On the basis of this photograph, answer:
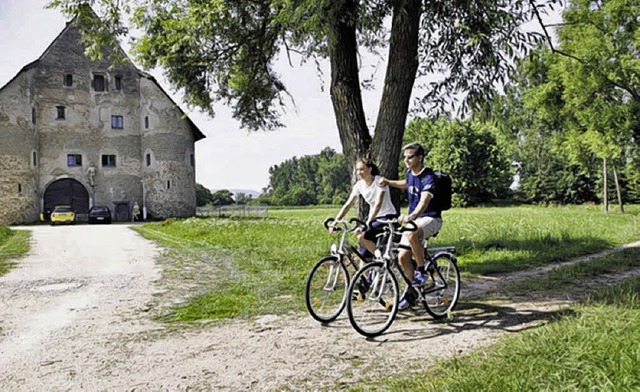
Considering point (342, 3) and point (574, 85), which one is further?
→ point (574, 85)

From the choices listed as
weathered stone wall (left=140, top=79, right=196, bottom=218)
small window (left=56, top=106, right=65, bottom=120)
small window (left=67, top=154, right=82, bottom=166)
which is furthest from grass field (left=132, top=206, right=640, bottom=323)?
small window (left=56, top=106, right=65, bottom=120)

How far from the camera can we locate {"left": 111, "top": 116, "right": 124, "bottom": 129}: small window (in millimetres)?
38031

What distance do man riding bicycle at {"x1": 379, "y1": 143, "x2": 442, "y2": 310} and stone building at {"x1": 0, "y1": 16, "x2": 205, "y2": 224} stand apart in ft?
111

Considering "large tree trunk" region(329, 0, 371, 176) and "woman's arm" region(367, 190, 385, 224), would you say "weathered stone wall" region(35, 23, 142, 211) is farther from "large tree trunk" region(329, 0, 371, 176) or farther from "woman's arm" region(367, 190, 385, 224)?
"woman's arm" region(367, 190, 385, 224)

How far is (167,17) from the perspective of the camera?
11.8m

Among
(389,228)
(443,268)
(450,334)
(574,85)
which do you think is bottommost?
(450,334)

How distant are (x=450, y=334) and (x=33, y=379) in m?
3.98

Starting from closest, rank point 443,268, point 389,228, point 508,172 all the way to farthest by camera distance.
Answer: point 389,228, point 443,268, point 508,172

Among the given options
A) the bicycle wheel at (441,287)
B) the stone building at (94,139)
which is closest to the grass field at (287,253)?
the bicycle wheel at (441,287)

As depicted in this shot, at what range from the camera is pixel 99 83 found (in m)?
38.0

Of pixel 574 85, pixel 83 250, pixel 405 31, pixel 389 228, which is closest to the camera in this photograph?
pixel 389 228

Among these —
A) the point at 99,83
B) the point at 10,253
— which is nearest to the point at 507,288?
the point at 10,253

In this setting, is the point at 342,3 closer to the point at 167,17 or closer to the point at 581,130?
the point at 167,17

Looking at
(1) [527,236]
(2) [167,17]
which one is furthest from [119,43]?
(1) [527,236]
